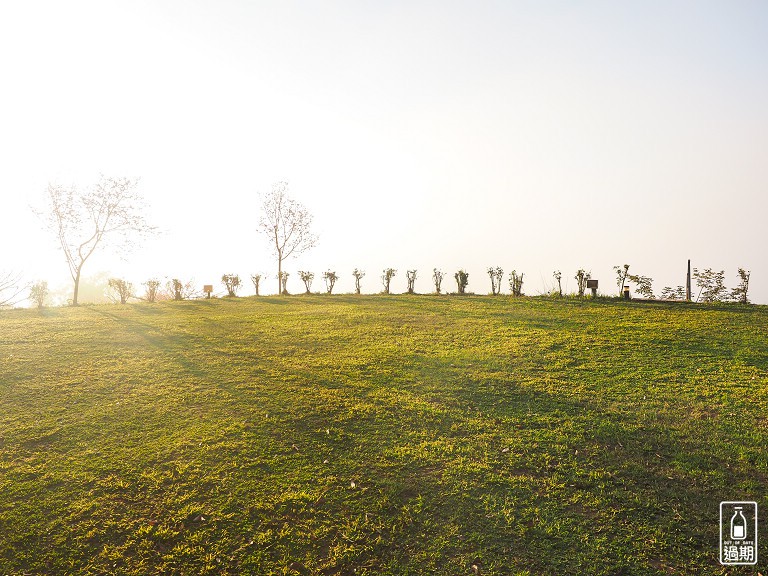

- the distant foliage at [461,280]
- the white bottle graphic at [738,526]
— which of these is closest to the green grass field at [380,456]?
the white bottle graphic at [738,526]

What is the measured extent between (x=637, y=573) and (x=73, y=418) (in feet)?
27.9

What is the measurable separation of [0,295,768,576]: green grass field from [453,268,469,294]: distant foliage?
493 inches

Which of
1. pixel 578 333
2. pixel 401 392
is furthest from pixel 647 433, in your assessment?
pixel 578 333

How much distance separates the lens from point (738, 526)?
5.21 metres

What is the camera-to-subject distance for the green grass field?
4.93 m

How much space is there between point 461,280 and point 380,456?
63.1 feet

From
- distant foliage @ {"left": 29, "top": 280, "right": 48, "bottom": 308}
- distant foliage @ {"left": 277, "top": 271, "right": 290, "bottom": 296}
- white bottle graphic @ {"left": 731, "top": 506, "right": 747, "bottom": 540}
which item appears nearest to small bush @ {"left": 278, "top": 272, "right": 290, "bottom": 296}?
distant foliage @ {"left": 277, "top": 271, "right": 290, "bottom": 296}

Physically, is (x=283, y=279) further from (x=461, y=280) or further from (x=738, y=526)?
(x=738, y=526)

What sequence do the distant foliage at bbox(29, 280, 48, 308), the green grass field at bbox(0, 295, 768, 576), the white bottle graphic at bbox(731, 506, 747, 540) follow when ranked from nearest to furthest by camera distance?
1. the green grass field at bbox(0, 295, 768, 576)
2. the white bottle graphic at bbox(731, 506, 747, 540)
3. the distant foliage at bbox(29, 280, 48, 308)

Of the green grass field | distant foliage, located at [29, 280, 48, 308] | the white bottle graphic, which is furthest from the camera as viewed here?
distant foliage, located at [29, 280, 48, 308]

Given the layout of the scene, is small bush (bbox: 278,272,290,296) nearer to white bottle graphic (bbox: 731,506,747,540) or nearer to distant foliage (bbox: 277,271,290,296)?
distant foliage (bbox: 277,271,290,296)

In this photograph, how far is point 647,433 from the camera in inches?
287

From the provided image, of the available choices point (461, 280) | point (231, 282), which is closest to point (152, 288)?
point (231, 282)

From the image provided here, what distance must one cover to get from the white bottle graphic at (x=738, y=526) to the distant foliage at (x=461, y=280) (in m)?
19.9
